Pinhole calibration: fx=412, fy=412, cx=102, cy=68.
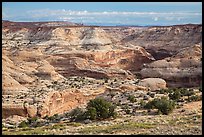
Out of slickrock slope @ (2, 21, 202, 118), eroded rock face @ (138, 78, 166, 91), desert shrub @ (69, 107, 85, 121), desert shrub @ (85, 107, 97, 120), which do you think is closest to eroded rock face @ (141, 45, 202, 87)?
slickrock slope @ (2, 21, 202, 118)

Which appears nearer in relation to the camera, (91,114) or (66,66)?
(91,114)

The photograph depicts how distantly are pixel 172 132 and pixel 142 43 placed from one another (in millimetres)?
50587

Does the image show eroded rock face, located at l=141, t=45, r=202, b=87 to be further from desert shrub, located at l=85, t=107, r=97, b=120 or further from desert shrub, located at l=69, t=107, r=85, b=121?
desert shrub, located at l=85, t=107, r=97, b=120

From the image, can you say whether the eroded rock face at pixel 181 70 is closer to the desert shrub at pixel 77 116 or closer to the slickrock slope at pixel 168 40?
the slickrock slope at pixel 168 40

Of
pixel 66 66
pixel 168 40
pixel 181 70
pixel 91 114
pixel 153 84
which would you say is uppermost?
pixel 168 40

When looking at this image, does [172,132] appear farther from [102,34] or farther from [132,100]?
[102,34]

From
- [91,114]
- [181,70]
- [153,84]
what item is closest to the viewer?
[91,114]

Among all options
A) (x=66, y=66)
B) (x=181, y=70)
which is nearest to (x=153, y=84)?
(x=181, y=70)

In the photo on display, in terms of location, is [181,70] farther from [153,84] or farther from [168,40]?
[168,40]

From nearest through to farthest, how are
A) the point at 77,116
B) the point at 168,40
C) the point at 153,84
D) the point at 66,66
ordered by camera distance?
the point at 77,116
the point at 153,84
the point at 66,66
the point at 168,40

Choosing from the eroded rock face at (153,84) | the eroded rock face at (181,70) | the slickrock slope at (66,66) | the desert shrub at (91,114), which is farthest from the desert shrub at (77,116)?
the eroded rock face at (181,70)

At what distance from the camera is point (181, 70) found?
31906 millimetres

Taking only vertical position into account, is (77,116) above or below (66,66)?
above

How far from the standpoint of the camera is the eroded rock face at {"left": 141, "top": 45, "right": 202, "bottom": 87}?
30797mm
